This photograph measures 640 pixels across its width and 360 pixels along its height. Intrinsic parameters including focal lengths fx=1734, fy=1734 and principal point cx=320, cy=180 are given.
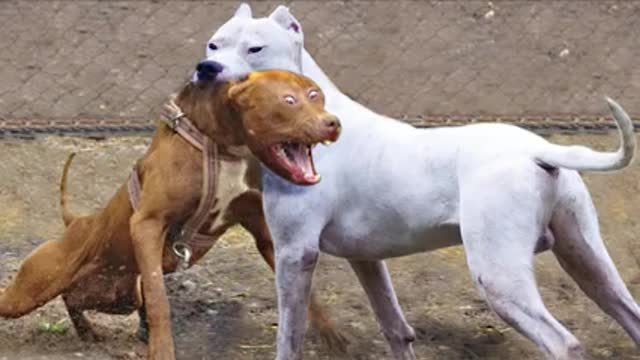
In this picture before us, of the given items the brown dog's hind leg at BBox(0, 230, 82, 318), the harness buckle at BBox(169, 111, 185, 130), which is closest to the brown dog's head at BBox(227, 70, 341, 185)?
the harness buckle at BBox(169, 111, 185, 130)

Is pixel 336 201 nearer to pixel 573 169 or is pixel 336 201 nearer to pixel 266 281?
pixel 573 169

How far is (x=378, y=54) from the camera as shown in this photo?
8188 mm

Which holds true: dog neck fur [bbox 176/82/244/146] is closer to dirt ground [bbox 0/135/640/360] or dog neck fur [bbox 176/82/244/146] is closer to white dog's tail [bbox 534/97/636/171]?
dirt ground [bbox 0/135/640/360]

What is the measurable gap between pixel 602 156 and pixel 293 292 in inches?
38.9

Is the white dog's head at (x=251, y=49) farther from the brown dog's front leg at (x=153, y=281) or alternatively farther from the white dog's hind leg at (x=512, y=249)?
the white dog's hind leg at (x=512, y=249)

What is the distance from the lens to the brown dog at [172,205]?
4875 millimetres

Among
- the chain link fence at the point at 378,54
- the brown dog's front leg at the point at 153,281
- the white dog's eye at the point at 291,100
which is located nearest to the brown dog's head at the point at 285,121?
the white dog's eye at the point at 291,100

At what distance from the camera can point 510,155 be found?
4.80m

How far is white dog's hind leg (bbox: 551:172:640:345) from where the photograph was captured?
4871 millimetres

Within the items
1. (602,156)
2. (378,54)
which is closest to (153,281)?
(602,156)

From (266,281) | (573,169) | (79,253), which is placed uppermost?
(573,169)

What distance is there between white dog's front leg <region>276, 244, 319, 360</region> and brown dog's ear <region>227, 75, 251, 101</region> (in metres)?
0.46

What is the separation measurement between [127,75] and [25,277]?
257 centimetres

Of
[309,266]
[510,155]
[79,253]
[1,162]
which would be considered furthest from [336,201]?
[1,162]
